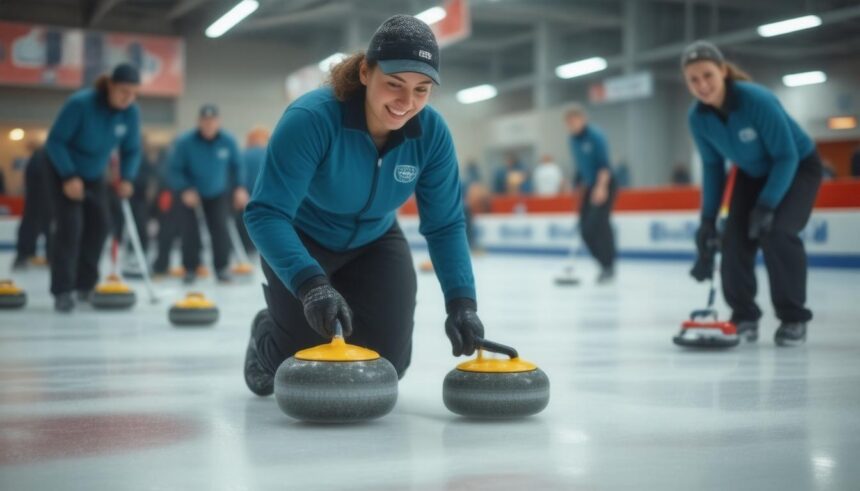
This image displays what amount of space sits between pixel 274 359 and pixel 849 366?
7.08 feet

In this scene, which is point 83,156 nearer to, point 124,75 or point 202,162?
point 124,75

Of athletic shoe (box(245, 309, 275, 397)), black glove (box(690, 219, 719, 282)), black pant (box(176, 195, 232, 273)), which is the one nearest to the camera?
athletic shoe (box(245, 309, 275, 397))

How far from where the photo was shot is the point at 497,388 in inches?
96.4

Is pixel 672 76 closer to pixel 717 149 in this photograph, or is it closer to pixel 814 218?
pixel 814 218

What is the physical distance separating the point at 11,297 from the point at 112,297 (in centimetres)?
70

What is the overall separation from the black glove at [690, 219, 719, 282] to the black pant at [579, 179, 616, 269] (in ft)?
15.0

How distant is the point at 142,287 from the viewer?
876cm

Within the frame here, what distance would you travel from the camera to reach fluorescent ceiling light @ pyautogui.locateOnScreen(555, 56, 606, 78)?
22125 mm

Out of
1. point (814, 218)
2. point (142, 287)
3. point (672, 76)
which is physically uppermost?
point (672, 76)

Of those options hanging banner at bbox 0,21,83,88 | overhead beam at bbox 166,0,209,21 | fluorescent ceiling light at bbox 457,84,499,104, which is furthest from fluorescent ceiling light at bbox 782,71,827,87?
hanging banner at bbox 0,21,83,88

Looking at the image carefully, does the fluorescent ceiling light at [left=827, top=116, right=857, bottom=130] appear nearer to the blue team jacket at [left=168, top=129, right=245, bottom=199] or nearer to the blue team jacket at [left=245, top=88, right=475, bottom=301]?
the blue team jacket at [left=168, top=129, right=245, bottom=199]

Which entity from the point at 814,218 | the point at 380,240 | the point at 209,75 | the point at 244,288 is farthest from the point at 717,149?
the point at 209,75

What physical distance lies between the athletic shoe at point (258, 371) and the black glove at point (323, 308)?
59 cm

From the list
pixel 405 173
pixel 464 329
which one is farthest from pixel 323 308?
pixel 405 173
